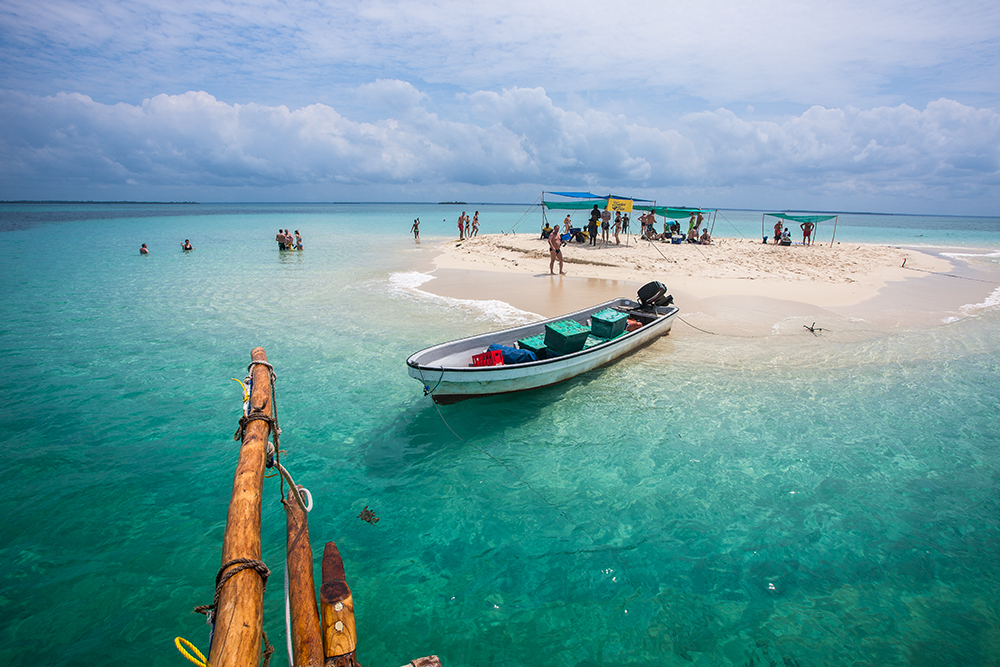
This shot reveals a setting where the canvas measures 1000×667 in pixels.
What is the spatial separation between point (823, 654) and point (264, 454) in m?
5.93

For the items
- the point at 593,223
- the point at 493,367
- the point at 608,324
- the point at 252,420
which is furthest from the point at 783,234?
the point at 252,420

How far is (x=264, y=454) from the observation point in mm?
3881

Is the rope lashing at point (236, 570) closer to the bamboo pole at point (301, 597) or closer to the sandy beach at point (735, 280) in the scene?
the bamboo pole at point (301, 597)

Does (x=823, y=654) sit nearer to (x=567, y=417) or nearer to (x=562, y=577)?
(x=562, y=577)

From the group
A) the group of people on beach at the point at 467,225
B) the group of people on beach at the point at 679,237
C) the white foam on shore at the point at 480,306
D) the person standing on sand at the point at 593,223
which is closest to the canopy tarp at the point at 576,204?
the person standing on sand at the point at 593,223

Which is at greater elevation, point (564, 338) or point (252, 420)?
point (252, 420)

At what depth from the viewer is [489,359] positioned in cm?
911

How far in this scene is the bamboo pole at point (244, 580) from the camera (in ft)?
7.63

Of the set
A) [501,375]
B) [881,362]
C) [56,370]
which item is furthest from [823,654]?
[56,370]

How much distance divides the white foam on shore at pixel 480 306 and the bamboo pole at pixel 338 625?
11658 millimetres

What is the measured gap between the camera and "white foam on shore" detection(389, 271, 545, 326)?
604 inches

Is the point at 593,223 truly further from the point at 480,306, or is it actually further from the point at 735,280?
the point at 480,306

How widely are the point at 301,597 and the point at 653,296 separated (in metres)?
12.3

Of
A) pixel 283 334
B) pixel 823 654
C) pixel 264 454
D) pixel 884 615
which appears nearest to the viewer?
pixel 264 454
